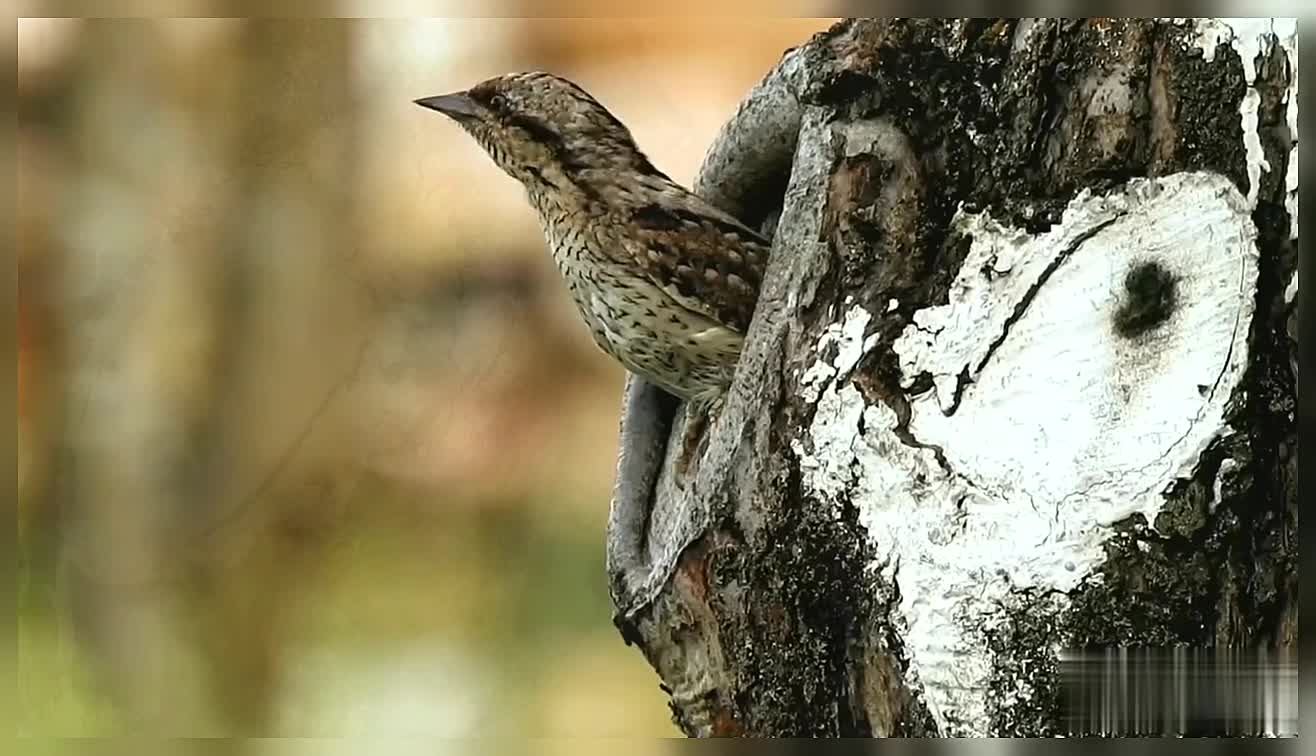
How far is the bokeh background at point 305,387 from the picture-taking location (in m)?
1.06

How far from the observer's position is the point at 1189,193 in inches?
25.8

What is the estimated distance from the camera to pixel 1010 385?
2.22ft

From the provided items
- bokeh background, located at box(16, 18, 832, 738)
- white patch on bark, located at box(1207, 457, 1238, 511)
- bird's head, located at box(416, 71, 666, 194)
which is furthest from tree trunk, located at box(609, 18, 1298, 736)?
bokeh background, located at box(16, 18, 832, 738)

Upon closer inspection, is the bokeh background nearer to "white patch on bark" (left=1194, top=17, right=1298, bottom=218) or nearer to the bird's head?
the bird's head

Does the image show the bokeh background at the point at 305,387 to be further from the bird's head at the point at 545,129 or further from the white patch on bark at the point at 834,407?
the white patch on bark at the point at 834,407

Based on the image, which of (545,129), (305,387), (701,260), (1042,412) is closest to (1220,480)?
(1042,412)

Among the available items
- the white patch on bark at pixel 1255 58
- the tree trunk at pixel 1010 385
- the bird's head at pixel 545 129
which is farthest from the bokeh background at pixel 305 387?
the white patch on bark at pixel 1255 58

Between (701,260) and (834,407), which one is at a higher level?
(701,260)

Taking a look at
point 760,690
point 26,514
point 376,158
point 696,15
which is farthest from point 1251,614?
point 26,514

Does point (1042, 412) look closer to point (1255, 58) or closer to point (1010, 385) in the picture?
point (1010, 385)

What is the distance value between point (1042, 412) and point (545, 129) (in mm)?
405

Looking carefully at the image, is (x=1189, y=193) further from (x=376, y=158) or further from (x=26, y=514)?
(x=26, y=514)

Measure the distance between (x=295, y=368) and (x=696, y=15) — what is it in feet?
1.56

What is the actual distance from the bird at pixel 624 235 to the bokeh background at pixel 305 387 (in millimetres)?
112
